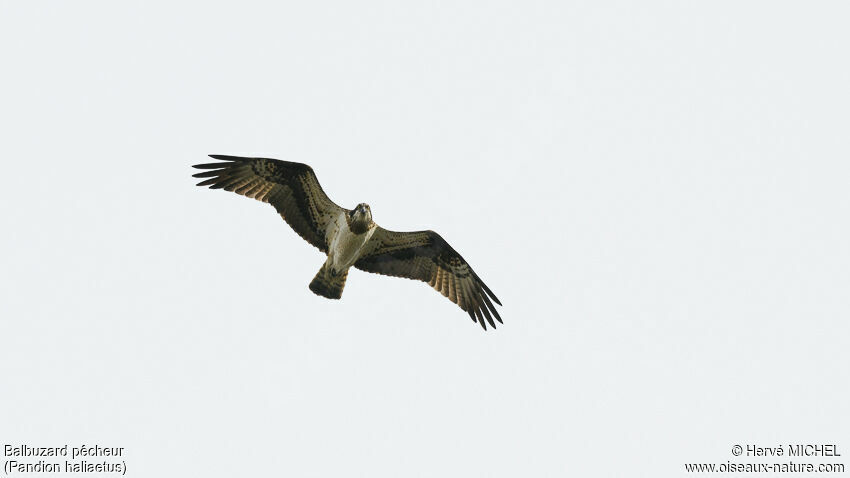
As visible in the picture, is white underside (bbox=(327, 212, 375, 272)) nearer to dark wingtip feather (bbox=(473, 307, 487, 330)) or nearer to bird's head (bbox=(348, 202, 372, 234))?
bird's head (bbox=(348, 202, 372, 234))

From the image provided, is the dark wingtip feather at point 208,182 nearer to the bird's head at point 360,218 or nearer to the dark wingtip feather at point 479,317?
the bird's head at point 360,218

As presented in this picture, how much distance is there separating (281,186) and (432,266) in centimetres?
354

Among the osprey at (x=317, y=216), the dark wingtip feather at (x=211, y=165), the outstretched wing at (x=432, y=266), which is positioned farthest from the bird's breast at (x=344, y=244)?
the dark wingtip feather at (x=211, y=165)

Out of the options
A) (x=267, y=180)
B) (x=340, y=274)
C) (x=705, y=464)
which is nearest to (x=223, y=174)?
(x=267, y=180)

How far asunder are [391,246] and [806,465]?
956 cm

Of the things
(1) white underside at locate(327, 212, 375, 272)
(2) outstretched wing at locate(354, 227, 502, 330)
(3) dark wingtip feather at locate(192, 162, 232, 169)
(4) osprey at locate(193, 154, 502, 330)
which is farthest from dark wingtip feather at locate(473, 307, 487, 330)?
(3) dark wingtip feather at locate(192, 162, 232, 169)

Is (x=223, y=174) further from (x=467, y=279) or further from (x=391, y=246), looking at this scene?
(x=467, y=279)

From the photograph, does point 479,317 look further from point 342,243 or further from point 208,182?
point 208,182

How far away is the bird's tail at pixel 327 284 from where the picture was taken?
2353cm

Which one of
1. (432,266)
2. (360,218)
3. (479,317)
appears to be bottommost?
(479,317)

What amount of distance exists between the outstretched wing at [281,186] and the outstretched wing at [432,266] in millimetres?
1179

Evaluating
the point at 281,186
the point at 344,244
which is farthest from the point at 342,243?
the point at 281,186

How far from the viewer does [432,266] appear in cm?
2484

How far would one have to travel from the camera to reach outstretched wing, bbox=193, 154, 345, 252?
2348cm
